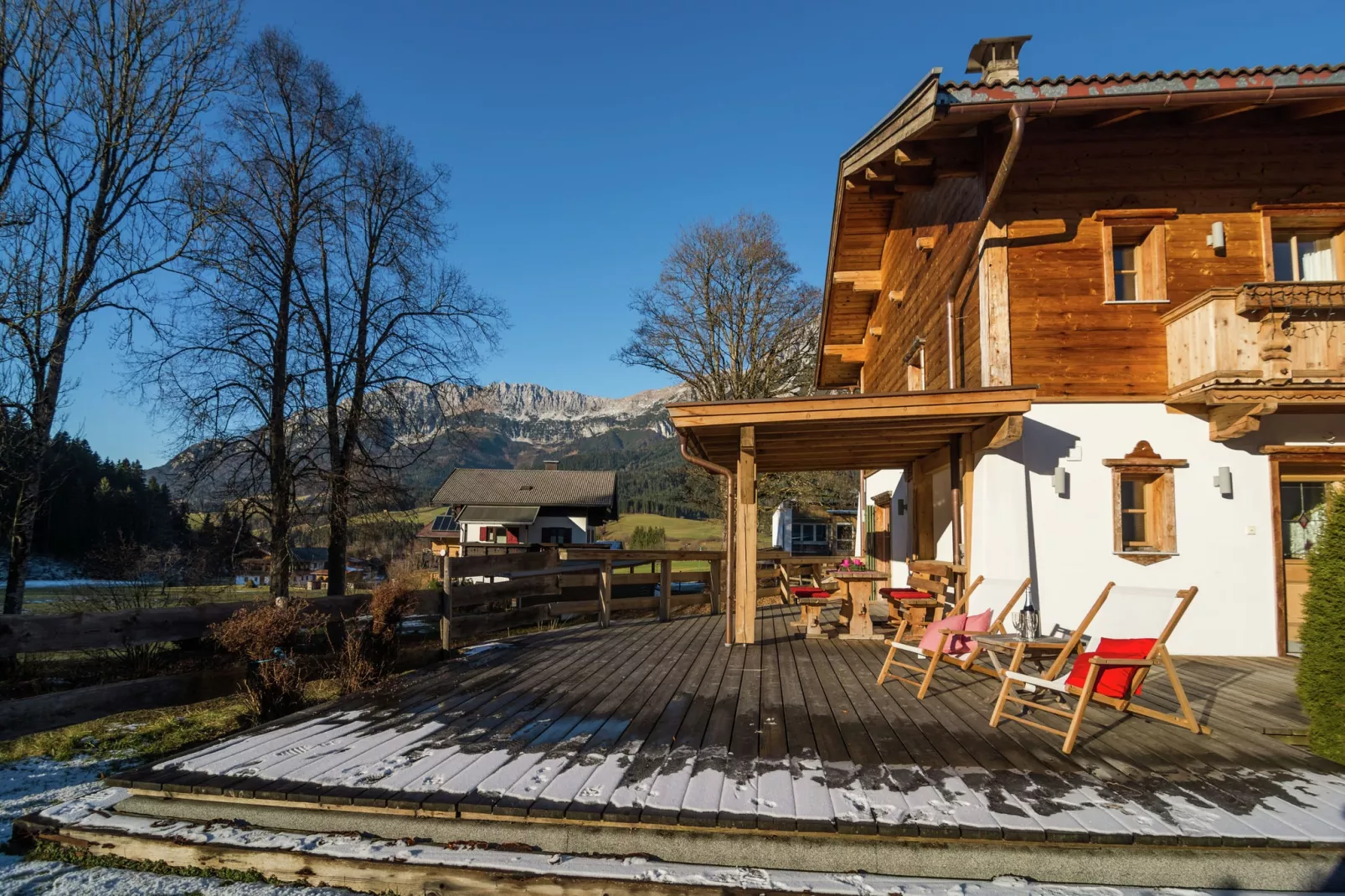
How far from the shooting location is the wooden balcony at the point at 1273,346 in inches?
245

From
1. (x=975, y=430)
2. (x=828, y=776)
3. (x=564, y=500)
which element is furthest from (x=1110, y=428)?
(x=564, y=500)

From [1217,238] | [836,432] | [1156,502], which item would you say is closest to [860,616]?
[836,432]

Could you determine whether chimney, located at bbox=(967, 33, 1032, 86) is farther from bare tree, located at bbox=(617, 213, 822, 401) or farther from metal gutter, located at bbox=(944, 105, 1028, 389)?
bare tree, located at bbox=(617, 213, 822, 401)

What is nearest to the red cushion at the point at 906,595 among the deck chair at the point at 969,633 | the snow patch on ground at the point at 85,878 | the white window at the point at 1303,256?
the deck chair at the point at 969,633

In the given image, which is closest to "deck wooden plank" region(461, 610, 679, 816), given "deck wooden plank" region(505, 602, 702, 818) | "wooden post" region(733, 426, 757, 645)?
"deck wooden plank" region(505, 602, 702, 818)

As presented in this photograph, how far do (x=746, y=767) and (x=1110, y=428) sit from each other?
18.0ft

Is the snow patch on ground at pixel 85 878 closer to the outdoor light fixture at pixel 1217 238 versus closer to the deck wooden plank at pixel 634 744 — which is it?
the deck wooden plank at pixel 634 744

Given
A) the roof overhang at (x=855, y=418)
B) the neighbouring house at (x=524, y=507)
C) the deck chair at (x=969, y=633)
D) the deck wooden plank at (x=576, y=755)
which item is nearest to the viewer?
the deck wooden plank at (x=576, y=755)

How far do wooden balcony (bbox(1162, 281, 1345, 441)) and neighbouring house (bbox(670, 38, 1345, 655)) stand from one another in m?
0.02

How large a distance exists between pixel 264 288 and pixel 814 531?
29108 millimetres

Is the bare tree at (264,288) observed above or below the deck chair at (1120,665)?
above

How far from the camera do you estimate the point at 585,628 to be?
9.50 m

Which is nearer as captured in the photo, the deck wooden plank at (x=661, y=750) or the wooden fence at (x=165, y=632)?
the deck wooden plank at (x=661, y=750)

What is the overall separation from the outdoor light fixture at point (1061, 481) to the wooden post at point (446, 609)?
20.2 feet
